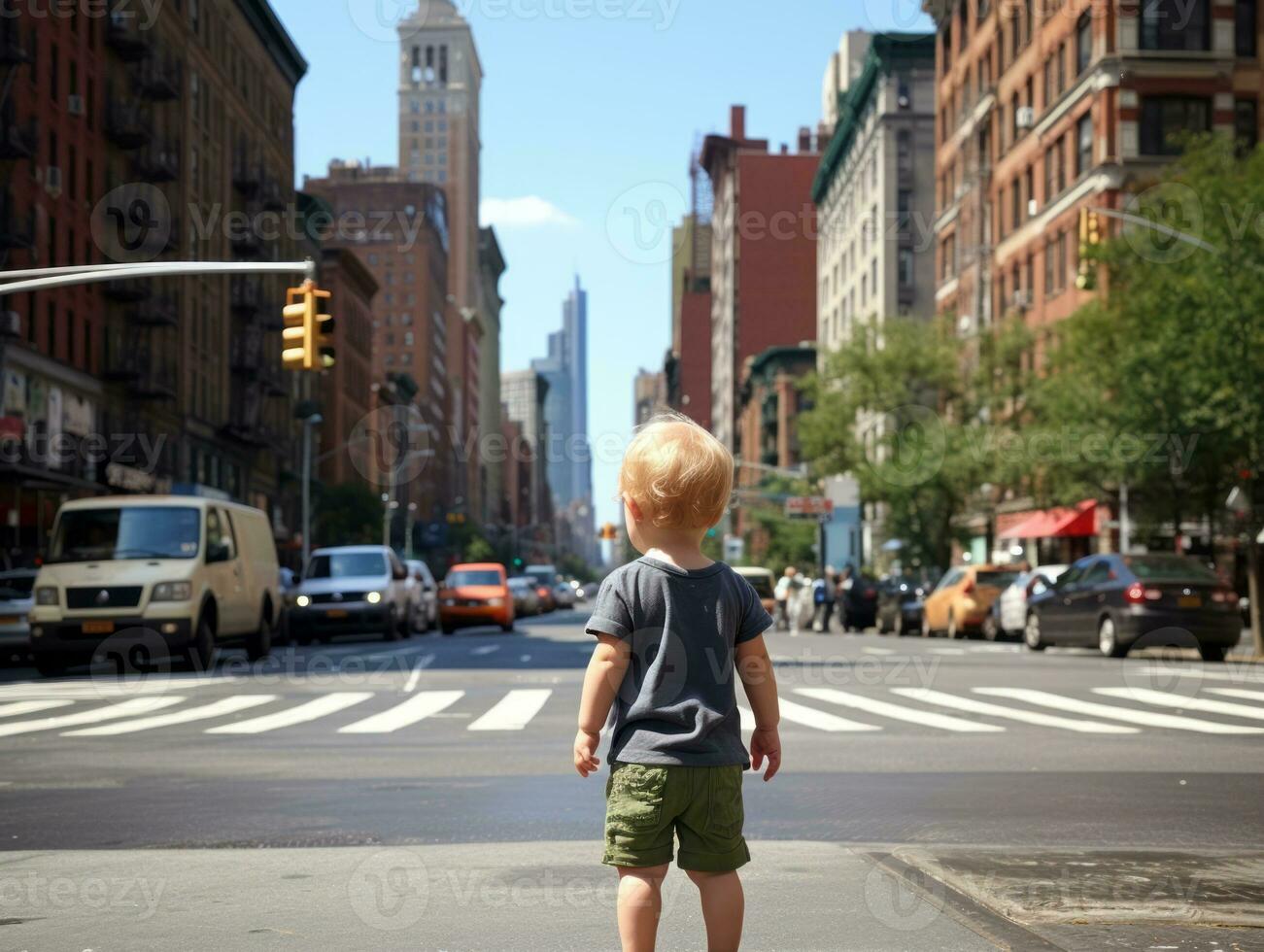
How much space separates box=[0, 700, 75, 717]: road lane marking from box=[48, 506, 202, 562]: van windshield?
552cm

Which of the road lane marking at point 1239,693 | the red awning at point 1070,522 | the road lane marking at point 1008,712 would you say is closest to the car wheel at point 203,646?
the road lane marking at point 1008,712

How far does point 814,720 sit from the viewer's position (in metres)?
15.5

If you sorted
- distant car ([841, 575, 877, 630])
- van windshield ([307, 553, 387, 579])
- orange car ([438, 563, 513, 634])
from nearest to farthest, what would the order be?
van windshield ([307, 553, 387, 579])
orange car ([438, 563, 513, 634])
distant car ([841, 575, 877, 630])

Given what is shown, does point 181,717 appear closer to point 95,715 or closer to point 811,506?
point 95,715

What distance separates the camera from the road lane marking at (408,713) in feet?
48.3

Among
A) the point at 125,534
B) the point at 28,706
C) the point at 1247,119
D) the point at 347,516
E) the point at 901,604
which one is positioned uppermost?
the point at 1247,119

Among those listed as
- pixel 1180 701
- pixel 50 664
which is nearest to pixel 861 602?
pixel 50 664

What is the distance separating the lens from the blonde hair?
496 cm

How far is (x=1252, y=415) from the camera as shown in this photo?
89.9 feet

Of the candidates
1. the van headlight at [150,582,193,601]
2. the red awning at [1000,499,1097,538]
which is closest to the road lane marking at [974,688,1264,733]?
the van headlight at [150,582,193,601]

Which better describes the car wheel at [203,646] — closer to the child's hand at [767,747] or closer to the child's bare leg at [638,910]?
the child's hand at [767,747]

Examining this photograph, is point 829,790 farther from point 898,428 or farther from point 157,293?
point 157,293

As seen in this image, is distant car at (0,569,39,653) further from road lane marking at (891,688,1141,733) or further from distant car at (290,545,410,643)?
road lane marking at (891,688,1141,733)

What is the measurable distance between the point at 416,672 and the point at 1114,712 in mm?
9937
